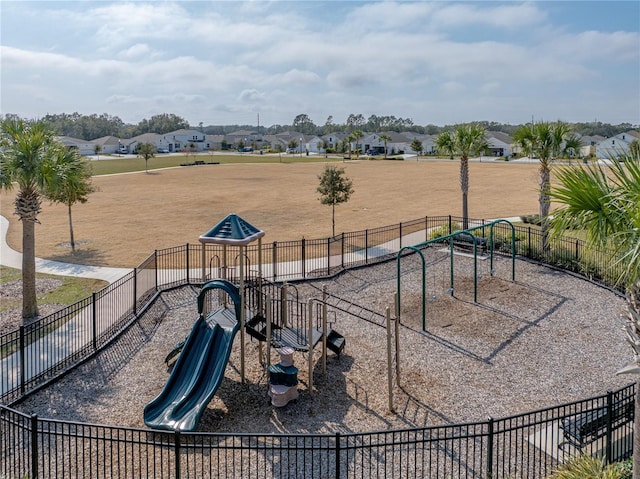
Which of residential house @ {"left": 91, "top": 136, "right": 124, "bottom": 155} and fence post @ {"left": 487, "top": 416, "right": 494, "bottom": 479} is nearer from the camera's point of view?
fence post @ {"left": 487, "top": 416, "right": 494, "bottom": 479}

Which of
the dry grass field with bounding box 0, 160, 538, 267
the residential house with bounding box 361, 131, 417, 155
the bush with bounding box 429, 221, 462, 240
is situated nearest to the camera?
the bush with bounding box 429, 221, 462, 240

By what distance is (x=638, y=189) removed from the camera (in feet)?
20.1

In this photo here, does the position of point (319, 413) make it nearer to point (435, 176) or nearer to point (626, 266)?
point (626, 266)

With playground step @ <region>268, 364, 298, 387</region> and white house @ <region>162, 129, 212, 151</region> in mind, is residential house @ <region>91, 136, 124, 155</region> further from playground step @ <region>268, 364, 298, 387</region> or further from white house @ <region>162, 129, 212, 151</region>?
playground step @ <region>268, 364, 298, 387</region>

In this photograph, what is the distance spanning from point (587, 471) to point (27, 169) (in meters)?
15.9

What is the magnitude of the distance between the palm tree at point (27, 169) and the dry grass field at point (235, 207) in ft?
23.5

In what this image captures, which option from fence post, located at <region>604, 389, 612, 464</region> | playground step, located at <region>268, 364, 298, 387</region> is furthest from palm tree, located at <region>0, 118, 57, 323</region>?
fence post, located at <region>604, 389, 612, 464</region>

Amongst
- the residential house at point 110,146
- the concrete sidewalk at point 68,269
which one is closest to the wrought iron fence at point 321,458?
the concrete sidewalk at point 68,269

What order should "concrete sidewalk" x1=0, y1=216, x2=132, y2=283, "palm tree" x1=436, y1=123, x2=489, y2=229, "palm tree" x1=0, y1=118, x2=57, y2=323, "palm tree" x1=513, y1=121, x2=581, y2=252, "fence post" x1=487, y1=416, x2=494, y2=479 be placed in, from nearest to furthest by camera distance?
1. "fence post" x1=487, y1=416, x2=494, y2=479
2. "palm tree" x1=0, y1=118, x2=57, y2=323
3. "concrete sidewalk" x1=0, y1=216, x2=132, y2=283
4. "palm tree" x1=513, y1=121, x2=581, y2=252
5. "palm tree" x1=436, y1=123, x2=489, y2=229

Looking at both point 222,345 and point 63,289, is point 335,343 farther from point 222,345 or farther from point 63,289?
point 63,289

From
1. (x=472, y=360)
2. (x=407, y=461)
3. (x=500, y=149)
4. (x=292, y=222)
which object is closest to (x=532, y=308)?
(x=472, y=360)

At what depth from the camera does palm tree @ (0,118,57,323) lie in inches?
632

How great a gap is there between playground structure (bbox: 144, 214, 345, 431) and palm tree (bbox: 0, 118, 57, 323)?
652 cm

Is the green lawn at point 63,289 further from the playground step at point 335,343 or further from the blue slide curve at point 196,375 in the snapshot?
the playground step at point 335,343
